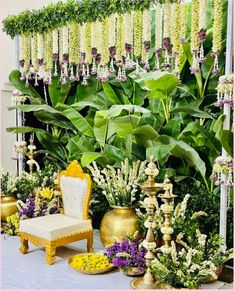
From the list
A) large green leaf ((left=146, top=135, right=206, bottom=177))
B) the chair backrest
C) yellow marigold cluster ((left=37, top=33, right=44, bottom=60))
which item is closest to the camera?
large green leaf ((left=146, top=135, right=206, bottom=177))

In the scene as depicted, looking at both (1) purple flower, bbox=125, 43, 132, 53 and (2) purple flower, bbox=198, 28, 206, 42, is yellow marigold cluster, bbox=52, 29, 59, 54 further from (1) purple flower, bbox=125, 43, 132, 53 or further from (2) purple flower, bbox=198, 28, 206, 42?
(2) purple flower, bbox=198, 28, 206, 42

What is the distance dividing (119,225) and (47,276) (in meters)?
0.70

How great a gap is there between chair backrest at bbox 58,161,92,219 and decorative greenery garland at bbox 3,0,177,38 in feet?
5.02

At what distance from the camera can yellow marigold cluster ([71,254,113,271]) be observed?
3041 millimetres

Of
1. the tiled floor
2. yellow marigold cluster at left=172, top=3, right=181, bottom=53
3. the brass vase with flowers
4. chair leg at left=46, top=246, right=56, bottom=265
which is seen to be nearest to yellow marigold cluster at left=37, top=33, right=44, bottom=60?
yellow marigold cluster at left=172, top=3, right=181, bottom=53

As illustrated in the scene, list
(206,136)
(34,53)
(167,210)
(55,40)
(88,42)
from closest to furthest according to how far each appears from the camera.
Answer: (167,210) < (206,136) < (88,42) < (55,40) < (34,53)

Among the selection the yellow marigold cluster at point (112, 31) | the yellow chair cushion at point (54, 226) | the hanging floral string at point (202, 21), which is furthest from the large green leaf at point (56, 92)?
the hanging floral string at point (202, 21)

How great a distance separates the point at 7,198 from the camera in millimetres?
4340

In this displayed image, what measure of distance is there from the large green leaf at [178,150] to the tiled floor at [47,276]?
2.97 feet

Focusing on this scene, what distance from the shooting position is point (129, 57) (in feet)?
13.5

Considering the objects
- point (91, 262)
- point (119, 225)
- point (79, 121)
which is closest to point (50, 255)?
point (91, 262)

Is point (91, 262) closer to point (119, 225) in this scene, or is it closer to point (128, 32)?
point (119, 225)

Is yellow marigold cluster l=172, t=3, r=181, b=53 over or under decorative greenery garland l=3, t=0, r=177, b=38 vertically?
under

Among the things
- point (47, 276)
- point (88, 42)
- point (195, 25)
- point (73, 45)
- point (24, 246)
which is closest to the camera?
point (47, 276)
